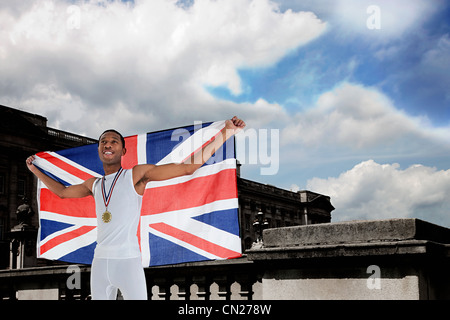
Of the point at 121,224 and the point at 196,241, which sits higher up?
the point at 121,224

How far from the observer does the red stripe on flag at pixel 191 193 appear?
198 inches

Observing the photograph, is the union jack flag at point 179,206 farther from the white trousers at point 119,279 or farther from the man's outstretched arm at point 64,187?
the white trousers at point 119,279

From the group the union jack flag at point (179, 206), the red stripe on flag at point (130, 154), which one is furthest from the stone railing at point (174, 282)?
the red stripe on flag at point (130, 154)

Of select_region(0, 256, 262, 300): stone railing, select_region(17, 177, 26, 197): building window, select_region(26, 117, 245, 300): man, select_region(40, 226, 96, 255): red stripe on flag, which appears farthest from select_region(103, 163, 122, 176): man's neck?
select_region(17, 177, 26, 197): building window

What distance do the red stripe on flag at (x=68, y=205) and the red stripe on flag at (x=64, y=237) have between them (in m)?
0.14

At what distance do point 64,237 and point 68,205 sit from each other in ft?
1.21

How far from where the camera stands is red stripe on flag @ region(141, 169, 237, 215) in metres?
5.02

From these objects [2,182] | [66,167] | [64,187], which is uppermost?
[2,182]

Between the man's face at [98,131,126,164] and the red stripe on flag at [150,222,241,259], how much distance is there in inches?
30.0

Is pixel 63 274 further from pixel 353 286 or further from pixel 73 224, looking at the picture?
pixel 353 286

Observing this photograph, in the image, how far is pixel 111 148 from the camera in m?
5.15

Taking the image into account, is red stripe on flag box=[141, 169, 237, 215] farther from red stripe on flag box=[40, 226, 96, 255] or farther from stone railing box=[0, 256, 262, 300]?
red stripe on flag box=[40, 226, 96, 255]

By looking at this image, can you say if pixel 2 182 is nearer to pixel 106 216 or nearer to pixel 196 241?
pixel 106 216

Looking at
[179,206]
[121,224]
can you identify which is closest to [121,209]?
[121,224]
